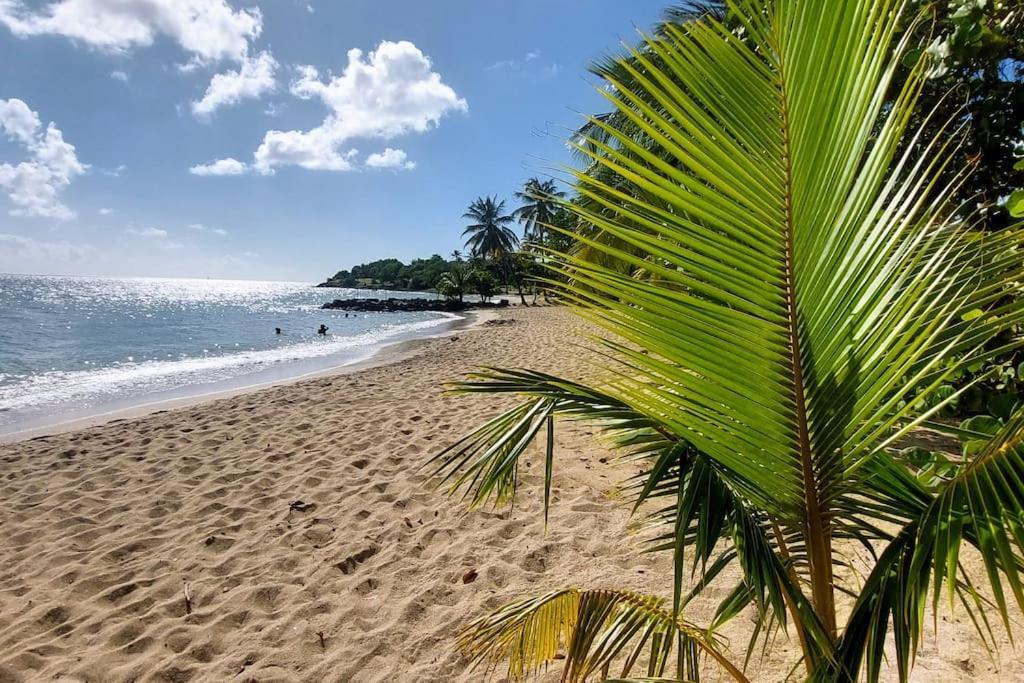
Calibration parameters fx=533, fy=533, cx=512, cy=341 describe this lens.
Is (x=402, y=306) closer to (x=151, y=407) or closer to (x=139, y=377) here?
(x=139, y=377)

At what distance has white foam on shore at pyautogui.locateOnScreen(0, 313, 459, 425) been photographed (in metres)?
10.8

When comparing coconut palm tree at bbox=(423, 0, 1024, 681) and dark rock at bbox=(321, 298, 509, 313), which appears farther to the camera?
dark rock at bbox=(321, 298, 509, 313)

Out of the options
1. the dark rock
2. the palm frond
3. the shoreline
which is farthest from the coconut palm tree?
the dark rock

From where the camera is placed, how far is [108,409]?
9.86 meters

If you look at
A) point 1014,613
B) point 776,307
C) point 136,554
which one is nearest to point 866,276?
point 776,307

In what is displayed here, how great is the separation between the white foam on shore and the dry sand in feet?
18.9

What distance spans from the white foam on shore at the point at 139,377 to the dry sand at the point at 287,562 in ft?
18.9

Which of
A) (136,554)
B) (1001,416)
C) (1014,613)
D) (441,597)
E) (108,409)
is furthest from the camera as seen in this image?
(108,409)

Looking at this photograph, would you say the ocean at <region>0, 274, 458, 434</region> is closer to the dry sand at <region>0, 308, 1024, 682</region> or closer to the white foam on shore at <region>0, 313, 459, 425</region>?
the white foam on shore at <region>0, 313, 459, 425</region>

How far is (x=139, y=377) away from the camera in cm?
1391

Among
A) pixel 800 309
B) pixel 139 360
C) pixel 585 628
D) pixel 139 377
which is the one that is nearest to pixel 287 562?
pixel 585 628

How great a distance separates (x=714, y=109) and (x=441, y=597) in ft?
9.60

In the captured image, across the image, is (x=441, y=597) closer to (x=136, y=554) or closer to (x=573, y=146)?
(x=136, y=554)

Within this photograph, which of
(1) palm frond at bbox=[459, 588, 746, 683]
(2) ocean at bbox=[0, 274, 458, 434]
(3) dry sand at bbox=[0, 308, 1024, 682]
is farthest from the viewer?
(2) ocean at bbox=[0, 274, 458, 434]
